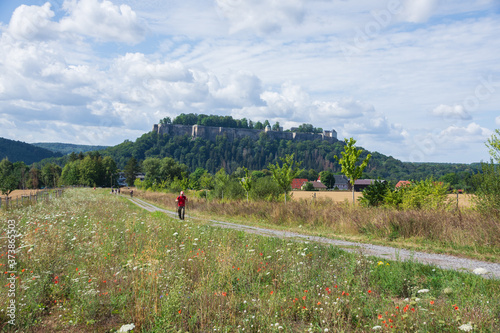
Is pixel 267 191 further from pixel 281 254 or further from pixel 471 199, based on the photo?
pixel 281 254

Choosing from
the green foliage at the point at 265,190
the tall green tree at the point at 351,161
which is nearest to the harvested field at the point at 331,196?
the tall green tree at the point at 351,161

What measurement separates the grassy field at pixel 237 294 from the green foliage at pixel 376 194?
12792 mm

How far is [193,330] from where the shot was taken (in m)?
5.10

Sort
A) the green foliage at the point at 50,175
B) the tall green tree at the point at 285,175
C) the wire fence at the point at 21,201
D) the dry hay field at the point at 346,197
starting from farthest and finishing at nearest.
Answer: the green foliage at the point at 50,175 → the tall green tree at the point at 285,175 → the wire fence at the point at 21,201 → the dry hay field at the point at 346,197

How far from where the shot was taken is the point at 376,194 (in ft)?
66.1

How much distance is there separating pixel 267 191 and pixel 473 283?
23901 mm

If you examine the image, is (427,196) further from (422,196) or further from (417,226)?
(417,226)

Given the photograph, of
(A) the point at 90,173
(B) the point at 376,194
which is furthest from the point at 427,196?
(A) the point at 90,173

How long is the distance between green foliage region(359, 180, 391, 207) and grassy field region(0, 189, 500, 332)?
12.8 metres

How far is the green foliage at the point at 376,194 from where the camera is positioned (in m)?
A: 20.0

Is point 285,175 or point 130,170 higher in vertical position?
point 285,175

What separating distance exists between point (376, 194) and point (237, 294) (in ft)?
52.4

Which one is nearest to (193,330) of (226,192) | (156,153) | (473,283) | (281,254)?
(281,254)

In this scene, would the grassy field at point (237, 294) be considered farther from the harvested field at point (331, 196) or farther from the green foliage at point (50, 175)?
the green foliage at point (50, 175)
